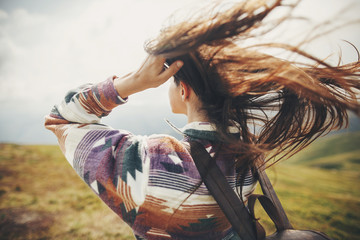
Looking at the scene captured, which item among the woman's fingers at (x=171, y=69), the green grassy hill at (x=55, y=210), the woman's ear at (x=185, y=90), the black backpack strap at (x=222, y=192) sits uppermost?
the woman's fingers at (x=171, y=69)

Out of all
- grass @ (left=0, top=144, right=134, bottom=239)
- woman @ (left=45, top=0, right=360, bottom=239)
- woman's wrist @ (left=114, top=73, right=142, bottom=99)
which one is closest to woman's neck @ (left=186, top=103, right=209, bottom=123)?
woman @ (left=45, top=0, right=360, bottom=239)

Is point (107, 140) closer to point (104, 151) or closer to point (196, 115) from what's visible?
point (104, 151)

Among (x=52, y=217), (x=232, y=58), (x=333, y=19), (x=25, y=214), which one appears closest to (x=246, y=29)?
(x=232, y=58)

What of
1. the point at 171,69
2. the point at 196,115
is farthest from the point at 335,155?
the point at 171,69

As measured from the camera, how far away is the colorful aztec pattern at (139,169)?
122 centimetres

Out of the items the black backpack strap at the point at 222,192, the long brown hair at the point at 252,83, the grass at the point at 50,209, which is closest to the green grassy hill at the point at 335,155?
the grass at the point at 50,209

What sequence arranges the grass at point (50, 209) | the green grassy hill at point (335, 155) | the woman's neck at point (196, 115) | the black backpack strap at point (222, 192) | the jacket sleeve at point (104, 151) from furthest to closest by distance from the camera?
the green grassy hill at point (335, 155) < the grass at point (50, 209) < the woman's neck at point (196, 115) < the black backpack strap at point (222, 192) < the jacket sleeve at point (104, 151)

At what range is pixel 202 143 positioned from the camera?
1.48 metres

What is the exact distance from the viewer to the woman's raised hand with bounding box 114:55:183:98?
1.35 m

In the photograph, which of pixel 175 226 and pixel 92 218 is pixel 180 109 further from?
pixel 92 218

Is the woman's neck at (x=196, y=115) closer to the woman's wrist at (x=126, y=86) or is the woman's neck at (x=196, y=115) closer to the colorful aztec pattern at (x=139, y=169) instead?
the colorful aztec pattern at (x=139, y=169)

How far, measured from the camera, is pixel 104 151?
48.6 inches

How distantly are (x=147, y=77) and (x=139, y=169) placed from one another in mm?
684

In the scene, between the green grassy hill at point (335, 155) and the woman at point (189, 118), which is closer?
the woman at point (189, 118)
